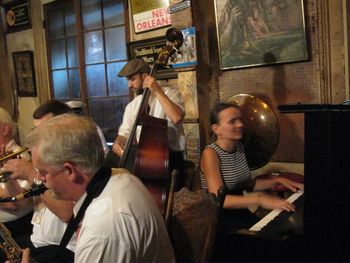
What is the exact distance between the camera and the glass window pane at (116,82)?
4633 millimetres

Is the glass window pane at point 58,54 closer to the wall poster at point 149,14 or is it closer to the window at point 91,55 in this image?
the window at point 91,55

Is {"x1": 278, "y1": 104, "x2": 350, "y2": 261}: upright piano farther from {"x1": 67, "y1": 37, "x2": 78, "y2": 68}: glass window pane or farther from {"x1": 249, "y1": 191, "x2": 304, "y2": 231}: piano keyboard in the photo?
{"x1": 67, "y1": 37, "x2": 78, "y2": 68}: glass window pane

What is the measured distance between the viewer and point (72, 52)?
206 inches

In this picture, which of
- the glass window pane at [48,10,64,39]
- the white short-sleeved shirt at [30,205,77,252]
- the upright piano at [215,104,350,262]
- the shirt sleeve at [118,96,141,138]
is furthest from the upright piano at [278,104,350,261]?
the glass window pane at [48,10,64,39]

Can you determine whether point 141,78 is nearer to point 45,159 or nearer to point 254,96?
point 254,96

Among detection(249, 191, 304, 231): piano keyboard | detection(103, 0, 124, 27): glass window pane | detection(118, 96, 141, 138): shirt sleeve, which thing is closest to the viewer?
detection(249, 191, 304, 231): piano keyboard

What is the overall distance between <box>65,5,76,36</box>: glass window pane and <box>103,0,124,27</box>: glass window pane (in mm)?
629

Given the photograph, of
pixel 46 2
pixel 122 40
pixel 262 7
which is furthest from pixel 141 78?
pixel 46 2

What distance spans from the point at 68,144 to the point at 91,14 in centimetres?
398

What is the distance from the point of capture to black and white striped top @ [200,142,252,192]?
240cm

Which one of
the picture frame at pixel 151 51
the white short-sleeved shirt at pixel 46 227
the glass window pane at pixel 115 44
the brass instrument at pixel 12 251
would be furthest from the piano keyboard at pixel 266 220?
the glass window pane at pixel 115 44

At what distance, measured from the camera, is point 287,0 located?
316 centimetres

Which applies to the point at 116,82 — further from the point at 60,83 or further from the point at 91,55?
the point at 60,83

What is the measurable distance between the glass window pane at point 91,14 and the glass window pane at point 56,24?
19.7 inches
